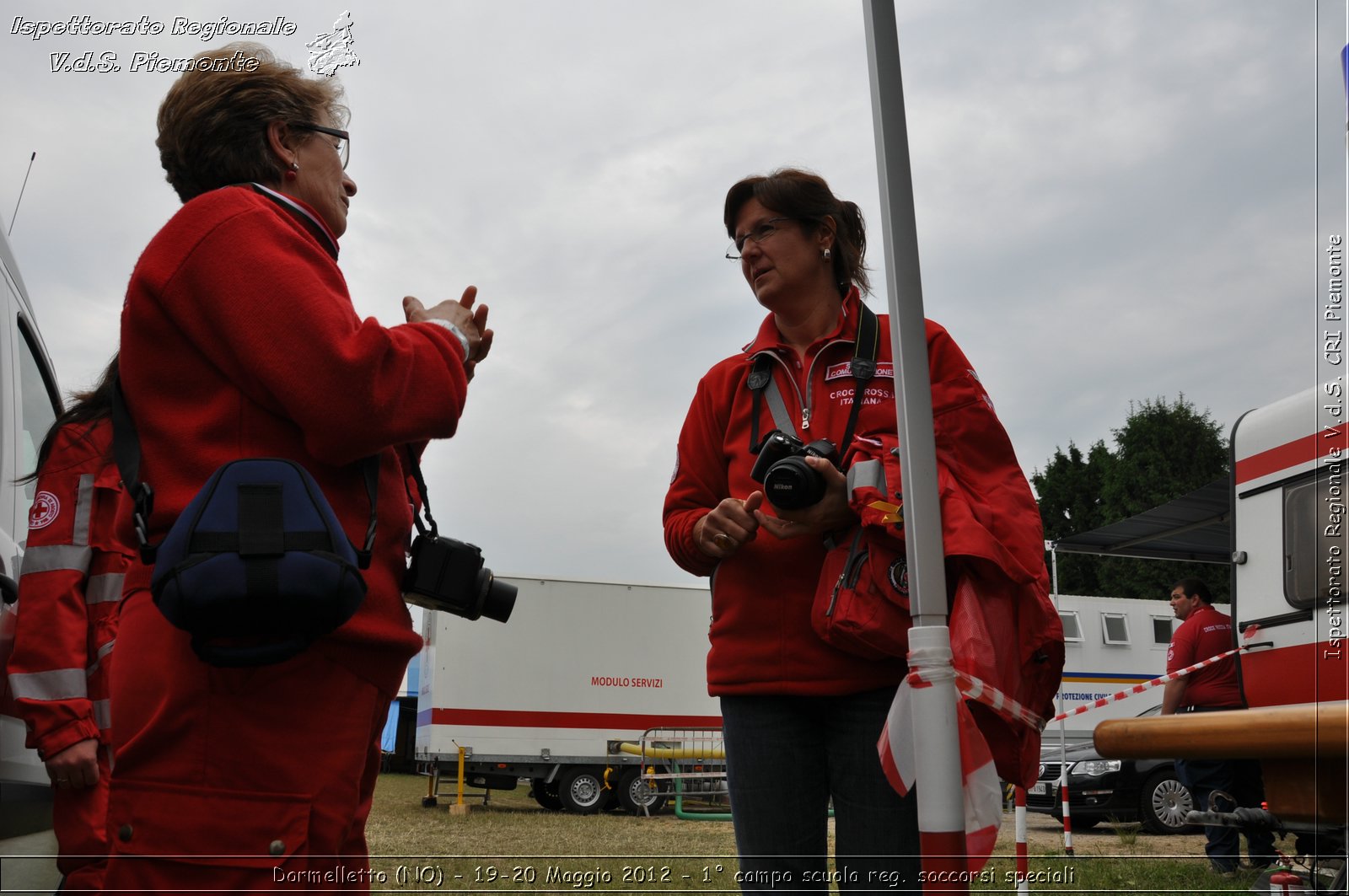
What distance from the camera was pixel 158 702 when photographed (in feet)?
4.55

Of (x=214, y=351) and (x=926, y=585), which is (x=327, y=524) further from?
(x=926, y=585)

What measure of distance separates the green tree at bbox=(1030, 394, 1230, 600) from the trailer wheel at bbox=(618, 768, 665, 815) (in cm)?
1991

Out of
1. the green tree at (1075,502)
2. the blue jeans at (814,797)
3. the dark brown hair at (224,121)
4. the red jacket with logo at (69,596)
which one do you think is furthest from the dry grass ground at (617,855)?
the green tree at (1075,502)

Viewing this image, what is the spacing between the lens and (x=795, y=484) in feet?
6.45

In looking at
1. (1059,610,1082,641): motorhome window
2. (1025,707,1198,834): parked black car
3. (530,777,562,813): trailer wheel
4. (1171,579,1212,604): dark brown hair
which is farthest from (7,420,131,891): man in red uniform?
(1059,610,1082,641): motorhome window

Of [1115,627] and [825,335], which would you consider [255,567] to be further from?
[1115,627]

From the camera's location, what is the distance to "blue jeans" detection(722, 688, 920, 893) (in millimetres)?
1914

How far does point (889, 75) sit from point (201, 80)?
1.15 meters

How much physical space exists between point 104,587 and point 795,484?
5.85ft

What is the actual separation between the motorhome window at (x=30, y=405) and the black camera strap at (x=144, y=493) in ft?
3.58

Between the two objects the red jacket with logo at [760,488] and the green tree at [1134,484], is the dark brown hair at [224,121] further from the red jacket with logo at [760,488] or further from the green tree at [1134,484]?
the green tree at [1134,484]

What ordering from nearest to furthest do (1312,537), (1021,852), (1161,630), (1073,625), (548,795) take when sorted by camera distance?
1. (1021,852)
2. (1312,537)
3. (548,795)
4. (1073,625)
5. (1161,630)

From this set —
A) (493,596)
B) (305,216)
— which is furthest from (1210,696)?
(305,216)

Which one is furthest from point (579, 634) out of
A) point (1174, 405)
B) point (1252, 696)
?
point (1174, 405)
